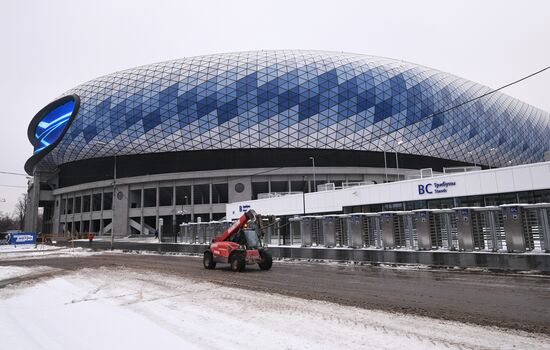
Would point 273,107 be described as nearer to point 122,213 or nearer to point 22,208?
point 122,213

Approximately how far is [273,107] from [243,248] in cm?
4324

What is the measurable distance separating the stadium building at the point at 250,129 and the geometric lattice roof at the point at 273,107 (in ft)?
0.54

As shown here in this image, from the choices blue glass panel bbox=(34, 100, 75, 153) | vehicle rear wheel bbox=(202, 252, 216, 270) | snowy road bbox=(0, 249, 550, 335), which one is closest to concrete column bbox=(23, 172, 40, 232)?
blue glass panel bbox=(34, 100, 75, 153)

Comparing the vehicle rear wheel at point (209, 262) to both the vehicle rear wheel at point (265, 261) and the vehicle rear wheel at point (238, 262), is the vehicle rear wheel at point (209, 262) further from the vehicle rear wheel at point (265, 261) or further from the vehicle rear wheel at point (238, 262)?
the vehicle rear wheel at point (265, 261)

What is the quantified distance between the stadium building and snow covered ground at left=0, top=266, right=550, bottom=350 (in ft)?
148

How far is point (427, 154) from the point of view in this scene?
207 ft

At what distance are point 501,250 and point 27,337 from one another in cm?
1586

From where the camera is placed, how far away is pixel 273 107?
184ft

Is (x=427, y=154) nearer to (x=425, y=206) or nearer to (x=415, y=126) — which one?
(x=415, y=126)

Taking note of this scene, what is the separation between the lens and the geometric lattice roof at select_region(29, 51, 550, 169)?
56062mm

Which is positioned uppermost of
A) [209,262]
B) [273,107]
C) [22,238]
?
[273,107]

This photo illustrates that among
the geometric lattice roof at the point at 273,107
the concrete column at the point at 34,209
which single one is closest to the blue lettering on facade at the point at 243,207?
the geometric lattice roof at the point at 273,107

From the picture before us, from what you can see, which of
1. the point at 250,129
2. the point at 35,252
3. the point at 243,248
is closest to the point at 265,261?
the point at 243,248

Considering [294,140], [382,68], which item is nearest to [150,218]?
[294,140]
